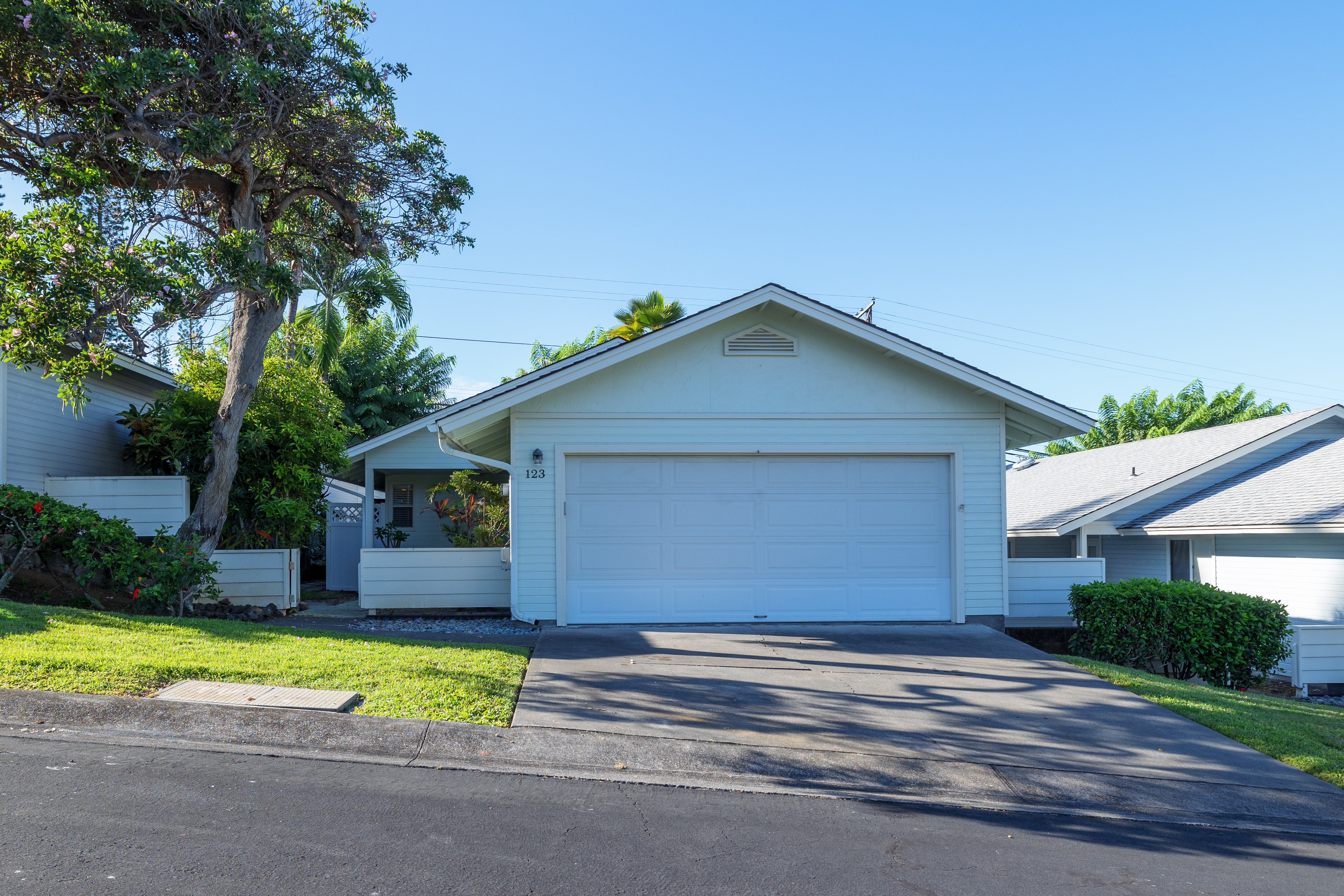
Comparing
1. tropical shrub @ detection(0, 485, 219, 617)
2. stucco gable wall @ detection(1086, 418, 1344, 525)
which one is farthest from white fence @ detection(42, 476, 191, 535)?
stucco gable wall @ detection(1086, 418, 1344, 525)

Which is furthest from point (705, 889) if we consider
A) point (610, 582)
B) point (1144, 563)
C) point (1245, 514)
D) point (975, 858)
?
point (1144, 563)

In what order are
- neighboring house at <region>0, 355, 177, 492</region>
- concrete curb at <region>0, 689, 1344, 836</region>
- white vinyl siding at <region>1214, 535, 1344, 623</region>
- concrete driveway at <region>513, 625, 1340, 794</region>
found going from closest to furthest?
1. concrete curb at <region>0, 689, 1344, 836</region>
2. concrete driveway at <region>513, 625, 1340, 794</region>
3. neighboring house at <region>0, 355, 177, 492</region>
4. white vinyl siding at <region>1214, 535, 1344, 623</region>

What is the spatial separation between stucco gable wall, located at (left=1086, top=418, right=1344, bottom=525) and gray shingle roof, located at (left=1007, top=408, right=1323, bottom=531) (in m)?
0.30

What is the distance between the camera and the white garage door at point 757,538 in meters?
11.5

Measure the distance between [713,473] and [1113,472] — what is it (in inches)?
549

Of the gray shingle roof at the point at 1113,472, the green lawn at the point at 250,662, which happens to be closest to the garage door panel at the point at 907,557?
the green lawn at the point at 250,662

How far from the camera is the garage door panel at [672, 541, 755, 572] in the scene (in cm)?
1162

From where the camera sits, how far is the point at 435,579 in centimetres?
1252

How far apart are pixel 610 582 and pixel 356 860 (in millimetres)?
7424

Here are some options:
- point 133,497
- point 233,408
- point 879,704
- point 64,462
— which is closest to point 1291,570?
point 879,704

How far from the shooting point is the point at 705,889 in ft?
13.5

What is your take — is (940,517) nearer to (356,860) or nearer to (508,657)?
(508,657)

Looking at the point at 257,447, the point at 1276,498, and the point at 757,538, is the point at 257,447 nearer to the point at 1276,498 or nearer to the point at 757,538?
the point at 757,538

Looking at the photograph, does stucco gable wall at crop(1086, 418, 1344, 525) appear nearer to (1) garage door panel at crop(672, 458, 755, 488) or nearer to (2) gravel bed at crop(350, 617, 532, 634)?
(1) garage door panel at crop(672, 458, 755, 488)
